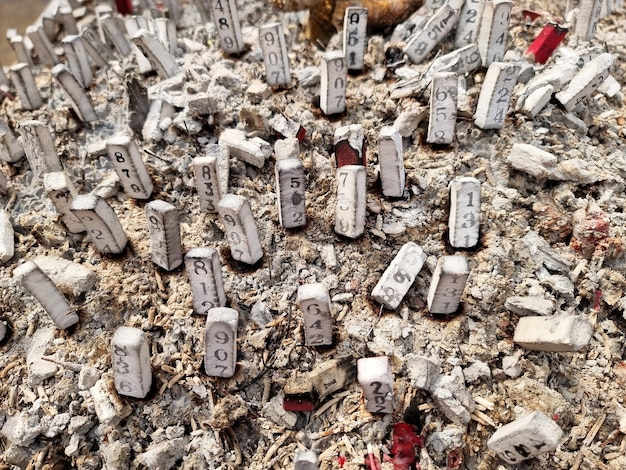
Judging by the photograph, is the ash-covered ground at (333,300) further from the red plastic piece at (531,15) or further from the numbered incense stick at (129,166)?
the red plastic piece at (531,15)

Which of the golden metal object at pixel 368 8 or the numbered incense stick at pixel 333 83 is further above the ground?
the golden metal object at pixel 368 8

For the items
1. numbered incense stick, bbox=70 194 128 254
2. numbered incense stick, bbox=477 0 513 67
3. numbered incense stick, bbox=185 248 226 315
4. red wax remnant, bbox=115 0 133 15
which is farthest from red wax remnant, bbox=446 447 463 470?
red wax remnant, bbox=115 0 133 15

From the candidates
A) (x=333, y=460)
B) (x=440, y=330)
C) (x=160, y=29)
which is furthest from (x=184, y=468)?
(x=160, y=29)

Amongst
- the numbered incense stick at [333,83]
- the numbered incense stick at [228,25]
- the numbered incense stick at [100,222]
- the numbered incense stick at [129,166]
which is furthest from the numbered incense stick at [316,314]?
the numbered incense stick at [228,25]

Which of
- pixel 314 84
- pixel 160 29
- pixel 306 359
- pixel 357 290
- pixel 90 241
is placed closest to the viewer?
pixel 306 359

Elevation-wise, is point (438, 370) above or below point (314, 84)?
below

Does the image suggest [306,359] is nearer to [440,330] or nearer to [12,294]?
[440,330]
